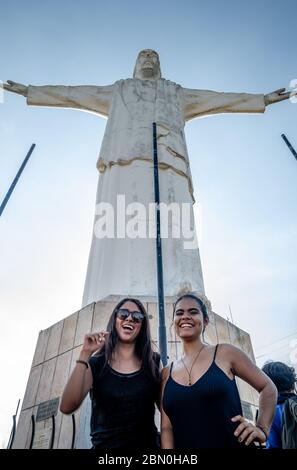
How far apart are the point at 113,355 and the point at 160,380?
0.30 metres

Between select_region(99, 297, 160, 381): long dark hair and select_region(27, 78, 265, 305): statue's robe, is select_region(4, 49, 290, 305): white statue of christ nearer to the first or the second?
select_region(27, 78, 265, 305): statue's robe

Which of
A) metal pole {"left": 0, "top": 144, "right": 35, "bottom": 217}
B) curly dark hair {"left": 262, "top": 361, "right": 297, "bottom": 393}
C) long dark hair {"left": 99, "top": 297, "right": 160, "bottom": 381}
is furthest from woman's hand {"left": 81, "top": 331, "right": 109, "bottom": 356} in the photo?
metal pole {"left": 0, "top": 144, "right": 35, "bottom": 217}

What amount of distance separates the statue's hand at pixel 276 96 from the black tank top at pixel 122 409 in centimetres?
690

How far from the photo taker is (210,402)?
5.33ft

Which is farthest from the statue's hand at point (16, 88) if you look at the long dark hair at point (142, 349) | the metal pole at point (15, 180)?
the long dark hair at point (142, 349)

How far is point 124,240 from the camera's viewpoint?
476 centimetres

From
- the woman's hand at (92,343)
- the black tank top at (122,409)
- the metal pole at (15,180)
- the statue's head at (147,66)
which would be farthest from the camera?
the statue's head at (147,66)

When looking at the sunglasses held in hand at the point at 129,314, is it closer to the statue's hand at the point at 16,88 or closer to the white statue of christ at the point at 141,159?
the white statue of christ at the point at 141,159

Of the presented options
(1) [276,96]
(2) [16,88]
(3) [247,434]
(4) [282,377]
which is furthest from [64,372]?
(1) [276,96]

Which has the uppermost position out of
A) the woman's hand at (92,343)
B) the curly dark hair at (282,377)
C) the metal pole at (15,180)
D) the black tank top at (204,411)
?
the metal pole at (15,180)

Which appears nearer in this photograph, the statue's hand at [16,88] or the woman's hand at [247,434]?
the woman's hand at [247,434]

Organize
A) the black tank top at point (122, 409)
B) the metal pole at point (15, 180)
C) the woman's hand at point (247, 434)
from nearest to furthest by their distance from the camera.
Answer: the woman's hand at point (247, 434) → the black tank top at point (122, 409) → the metal pole at point (15, 180)

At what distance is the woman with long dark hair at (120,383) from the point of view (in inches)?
65.0

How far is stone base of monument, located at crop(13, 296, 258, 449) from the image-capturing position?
2.86 metres
